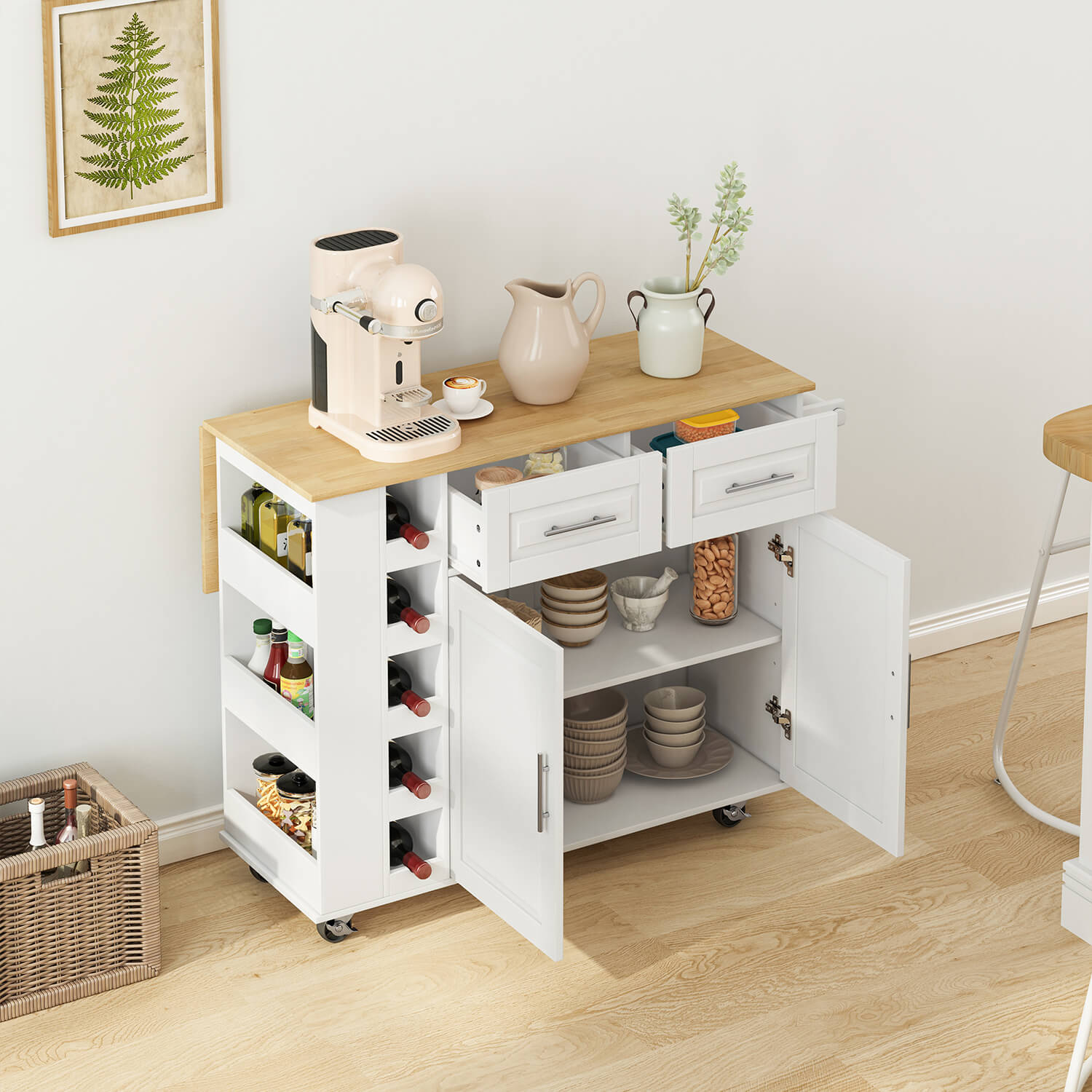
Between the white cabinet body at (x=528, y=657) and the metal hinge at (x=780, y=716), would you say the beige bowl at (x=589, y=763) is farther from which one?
the metal hinge at (x=780, y=716)

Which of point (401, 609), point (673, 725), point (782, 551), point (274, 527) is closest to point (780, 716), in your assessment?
point (673, 725)

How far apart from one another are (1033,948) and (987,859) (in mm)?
284

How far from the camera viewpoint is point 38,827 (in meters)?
2.60

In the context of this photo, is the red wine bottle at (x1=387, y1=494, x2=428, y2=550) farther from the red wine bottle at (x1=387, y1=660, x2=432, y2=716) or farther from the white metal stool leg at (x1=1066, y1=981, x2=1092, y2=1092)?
the white metal stool leg at (x1=1066, y1=981, x2=1092, y2=1092)

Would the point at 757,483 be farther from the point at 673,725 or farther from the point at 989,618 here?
the point at 989,618

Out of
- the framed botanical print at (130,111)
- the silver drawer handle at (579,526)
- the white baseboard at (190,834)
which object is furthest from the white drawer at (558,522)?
the white baseboard at (190,834)

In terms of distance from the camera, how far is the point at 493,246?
116 inches

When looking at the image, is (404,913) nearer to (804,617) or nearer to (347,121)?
(804,617)

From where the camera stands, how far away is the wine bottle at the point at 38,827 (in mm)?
2584

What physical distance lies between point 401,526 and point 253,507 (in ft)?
0.97

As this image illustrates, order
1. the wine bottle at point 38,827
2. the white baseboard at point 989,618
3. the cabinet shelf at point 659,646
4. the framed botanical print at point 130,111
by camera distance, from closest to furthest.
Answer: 1. the framed botanical print at point 130,111
2. the wine bottle at point 38,827
3. the cabinet shelf at point 659,646
4. the white baseboard at point 989,618

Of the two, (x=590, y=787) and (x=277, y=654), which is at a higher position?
(x=277, y=654)

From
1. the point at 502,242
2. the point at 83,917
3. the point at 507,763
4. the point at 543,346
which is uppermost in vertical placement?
the point at 502,242

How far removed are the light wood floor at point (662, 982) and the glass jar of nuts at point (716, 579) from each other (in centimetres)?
45
